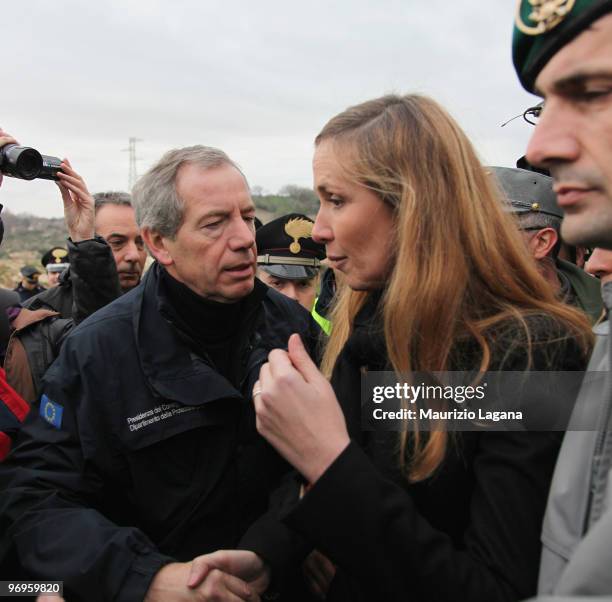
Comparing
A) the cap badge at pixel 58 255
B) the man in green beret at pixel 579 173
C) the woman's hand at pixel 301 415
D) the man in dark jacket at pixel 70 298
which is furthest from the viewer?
the cap badge at pixel 58 255

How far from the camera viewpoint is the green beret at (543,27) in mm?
1203

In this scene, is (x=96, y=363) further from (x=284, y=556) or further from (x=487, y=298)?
(x=487, y=298)

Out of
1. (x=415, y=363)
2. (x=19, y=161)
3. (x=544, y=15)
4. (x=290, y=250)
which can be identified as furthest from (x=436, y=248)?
(x=290, y=250)

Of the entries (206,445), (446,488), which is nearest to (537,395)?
(446,488)

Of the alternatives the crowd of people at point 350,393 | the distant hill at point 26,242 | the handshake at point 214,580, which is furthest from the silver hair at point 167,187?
the distant hill at point 26,242

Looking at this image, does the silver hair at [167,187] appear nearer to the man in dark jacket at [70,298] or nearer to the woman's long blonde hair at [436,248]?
the man in dark jacket at [70,298]

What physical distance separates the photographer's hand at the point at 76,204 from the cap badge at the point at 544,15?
2688 millimetres

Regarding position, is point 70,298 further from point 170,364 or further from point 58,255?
point 58,255

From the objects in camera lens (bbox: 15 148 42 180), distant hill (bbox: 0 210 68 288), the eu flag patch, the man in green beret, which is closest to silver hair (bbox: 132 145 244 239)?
camera lens (bbox: 15 148 42 180)

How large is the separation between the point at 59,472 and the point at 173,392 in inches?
18.5

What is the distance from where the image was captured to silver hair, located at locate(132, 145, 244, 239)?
2596mm

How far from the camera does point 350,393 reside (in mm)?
1772

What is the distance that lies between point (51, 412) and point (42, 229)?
2549 inches

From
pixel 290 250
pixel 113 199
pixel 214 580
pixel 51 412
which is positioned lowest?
pixel 214 580
